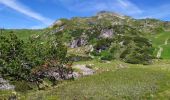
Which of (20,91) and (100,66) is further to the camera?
(100,66)

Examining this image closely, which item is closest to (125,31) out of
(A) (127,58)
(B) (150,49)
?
(B) (150,49)

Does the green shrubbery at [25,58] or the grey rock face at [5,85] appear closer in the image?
the grey rock face at [5,85]

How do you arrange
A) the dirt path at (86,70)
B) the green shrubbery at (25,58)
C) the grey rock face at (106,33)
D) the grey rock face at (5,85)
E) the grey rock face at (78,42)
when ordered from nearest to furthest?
the grey rock face at (5,85), the green shrubbery at (25,58), the dirt path at (86,70), the grey rock face at (78,42), the grey rock face at (106,33)

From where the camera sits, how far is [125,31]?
189500 mm

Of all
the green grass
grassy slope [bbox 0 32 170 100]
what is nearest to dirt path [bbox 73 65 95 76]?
grassy slope [bbox 0 32 170 100]

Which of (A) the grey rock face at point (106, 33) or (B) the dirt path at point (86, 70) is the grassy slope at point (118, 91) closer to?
(B) the dirt path at point (86, 70)

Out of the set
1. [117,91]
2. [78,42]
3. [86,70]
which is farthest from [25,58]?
[78,42]

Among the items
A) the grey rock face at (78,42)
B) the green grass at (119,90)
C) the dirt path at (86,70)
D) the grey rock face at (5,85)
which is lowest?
the grey rock face at (5,85)

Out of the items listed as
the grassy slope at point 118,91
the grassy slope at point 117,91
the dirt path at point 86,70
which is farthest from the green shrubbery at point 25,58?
the grassy slope at point 118,91

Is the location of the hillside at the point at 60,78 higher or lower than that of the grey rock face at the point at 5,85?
higher

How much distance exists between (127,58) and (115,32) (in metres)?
63.4

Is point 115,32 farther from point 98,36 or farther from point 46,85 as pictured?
point 46,85

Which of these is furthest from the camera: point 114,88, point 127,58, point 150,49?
point 150,49

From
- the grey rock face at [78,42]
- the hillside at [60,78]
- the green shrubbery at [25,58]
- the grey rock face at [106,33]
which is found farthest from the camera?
the grey rock face at [106,33]
